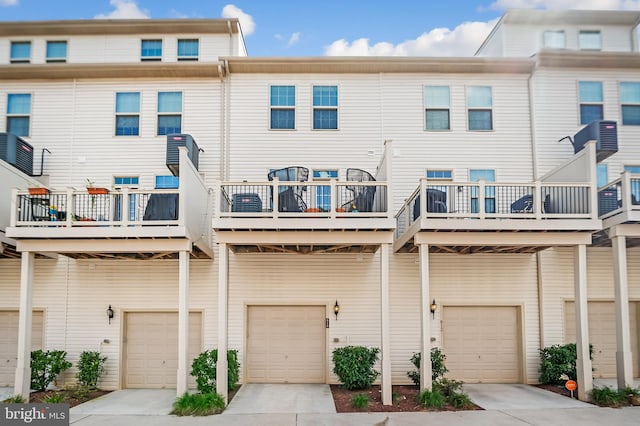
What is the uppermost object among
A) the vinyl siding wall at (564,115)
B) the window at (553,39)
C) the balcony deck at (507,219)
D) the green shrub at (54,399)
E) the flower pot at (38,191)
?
the window at (553,39)

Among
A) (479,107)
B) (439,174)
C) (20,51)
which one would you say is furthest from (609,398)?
(20,51)

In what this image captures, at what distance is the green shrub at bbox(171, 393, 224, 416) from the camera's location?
8.52 m

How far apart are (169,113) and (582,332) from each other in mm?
10890

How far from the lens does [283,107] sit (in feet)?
39.8

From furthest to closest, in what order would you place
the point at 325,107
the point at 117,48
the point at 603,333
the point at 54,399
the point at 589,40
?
the point at 589,40, the point at 117,48, the point at 325,107, the point at 603,333, the point at 54,399

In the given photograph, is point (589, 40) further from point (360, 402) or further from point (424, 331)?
point (360, 402)

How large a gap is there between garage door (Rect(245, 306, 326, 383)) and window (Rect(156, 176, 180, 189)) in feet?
12.2

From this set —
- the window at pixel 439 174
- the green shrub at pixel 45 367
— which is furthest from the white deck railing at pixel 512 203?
the green shrub at pixel 45 367

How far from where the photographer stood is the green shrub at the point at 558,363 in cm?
1045

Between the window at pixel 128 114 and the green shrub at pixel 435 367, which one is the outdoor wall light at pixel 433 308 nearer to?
the green shrub at pixel 435 367

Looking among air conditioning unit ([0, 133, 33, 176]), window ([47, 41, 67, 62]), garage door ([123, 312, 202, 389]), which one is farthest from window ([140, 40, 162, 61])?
garage door ([123, 312, 202, 389])

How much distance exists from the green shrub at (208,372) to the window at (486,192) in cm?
685

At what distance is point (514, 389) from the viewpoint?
414 inches

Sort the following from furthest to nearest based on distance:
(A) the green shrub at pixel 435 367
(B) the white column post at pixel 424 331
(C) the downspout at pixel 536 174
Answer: (C) the downspout at pixel 536 174, (A) the green shrub at pixel 435 367, (B) the white column post at pixel 424 331
